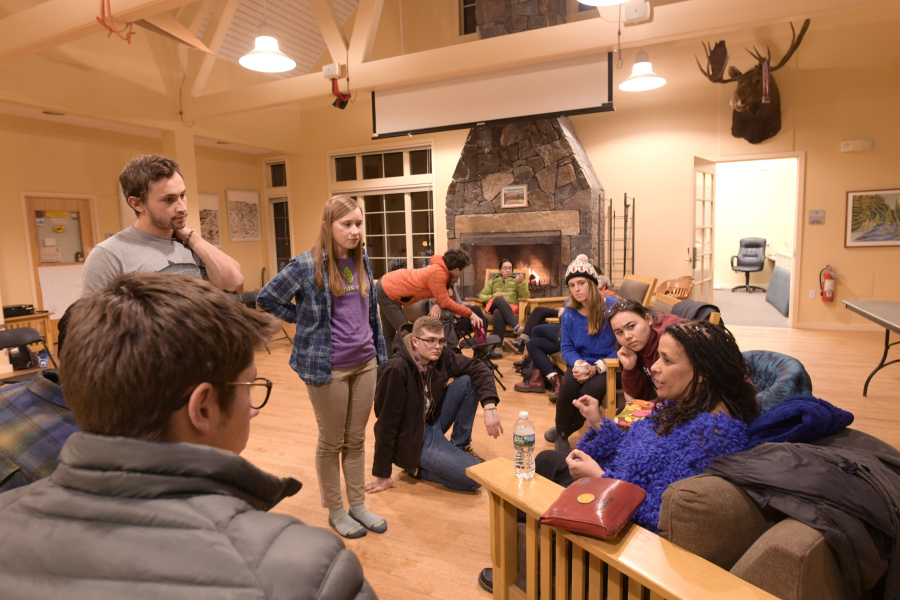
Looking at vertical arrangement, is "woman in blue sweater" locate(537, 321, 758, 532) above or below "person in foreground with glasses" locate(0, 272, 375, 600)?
below

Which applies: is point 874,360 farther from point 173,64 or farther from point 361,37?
point 173,64

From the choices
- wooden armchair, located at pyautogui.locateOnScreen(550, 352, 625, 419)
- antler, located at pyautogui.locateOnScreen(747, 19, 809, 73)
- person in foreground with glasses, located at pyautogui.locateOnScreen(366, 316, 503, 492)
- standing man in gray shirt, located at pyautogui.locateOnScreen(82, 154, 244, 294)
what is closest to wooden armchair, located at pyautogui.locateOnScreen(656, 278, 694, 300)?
wooden armchair, located at pyautogui.locateOnScreen(550, 352, 625, 419)

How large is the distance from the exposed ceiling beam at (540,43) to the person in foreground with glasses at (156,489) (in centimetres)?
462

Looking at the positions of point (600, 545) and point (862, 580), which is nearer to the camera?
point (862, 580)

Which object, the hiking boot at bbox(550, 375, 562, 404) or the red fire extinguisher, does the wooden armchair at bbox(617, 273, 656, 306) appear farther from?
the red fire extinguisher

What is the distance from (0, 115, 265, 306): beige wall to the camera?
19.8 ft

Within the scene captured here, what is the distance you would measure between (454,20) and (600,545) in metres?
8.11

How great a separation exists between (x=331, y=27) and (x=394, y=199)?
140 inches

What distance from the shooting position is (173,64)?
262 inches

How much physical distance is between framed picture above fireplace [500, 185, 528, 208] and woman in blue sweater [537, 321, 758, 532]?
535cm

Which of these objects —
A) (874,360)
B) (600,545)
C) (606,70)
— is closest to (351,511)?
(600,545)

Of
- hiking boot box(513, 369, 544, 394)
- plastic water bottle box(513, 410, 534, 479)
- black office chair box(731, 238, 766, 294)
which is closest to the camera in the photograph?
plastic water bottle box(513, 410, 534, 479)

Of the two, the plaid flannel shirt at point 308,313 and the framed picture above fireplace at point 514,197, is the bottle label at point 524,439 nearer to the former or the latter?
the plaid flannel shirt at point 308,313

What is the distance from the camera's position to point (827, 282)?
6312mm
